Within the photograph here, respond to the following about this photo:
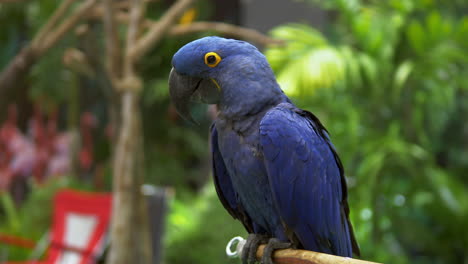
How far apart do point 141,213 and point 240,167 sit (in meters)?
1.33

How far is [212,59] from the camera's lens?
2.62ft

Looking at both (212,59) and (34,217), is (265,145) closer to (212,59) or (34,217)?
(212,59)

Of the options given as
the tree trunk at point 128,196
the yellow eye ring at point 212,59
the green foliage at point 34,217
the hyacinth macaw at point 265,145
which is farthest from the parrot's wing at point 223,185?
the green foliage at point 34,217

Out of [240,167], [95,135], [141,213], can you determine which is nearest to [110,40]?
[141,213]

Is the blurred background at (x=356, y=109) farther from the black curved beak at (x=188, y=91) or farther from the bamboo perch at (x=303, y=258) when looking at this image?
the bamboo perch at (x=303, y=258)

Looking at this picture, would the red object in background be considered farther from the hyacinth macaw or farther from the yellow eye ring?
the yellow eye ring

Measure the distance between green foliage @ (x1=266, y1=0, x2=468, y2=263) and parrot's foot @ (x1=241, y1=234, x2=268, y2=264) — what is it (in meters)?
1.22

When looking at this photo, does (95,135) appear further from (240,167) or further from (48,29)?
(240,167)

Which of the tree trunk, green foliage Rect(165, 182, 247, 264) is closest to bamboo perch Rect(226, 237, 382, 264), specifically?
the tree trunk

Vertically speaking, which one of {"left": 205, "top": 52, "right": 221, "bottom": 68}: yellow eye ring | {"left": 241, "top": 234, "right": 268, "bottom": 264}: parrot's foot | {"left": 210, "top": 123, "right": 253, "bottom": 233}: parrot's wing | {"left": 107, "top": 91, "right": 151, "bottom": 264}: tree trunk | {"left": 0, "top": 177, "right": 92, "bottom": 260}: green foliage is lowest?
{"left": 0, "top": 177, "right": 92, "bottom": 260}: green foliage

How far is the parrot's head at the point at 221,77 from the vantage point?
793mm

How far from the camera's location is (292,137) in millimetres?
830

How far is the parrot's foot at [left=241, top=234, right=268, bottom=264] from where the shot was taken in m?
0.87

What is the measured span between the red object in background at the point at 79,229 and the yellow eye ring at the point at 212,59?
191 cm
